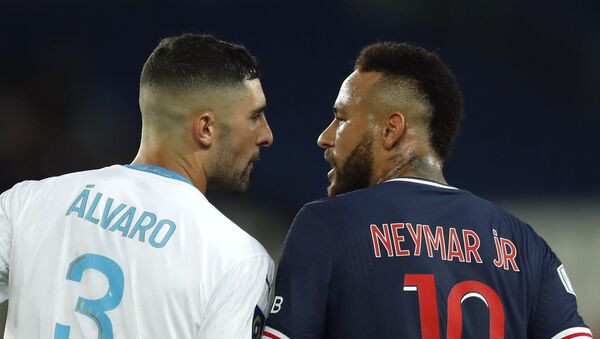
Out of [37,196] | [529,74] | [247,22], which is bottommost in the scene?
[37,196]

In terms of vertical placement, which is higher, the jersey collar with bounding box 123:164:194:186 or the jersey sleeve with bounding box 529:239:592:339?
the jersey collar with bounding box 123:164:194:186

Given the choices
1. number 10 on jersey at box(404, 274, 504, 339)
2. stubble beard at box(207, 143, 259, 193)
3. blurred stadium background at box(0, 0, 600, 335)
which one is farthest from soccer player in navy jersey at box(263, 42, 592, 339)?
blurred stadium background at box(0, 0, 600, 335)

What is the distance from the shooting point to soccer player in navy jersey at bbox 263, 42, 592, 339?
2.38 metres

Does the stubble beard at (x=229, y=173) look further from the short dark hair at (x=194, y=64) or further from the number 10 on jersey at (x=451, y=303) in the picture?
the number 10 on jersey at (x=451, y=303)

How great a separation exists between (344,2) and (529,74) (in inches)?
70.9

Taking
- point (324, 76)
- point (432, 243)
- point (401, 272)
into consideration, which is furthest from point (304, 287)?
point (324, 76)

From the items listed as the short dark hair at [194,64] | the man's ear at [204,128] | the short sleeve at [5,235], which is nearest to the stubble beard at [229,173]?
the man's ear at [204,128]

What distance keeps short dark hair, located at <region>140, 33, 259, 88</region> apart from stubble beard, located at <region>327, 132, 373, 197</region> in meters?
0.42

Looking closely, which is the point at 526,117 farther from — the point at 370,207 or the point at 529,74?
the point at 370,207

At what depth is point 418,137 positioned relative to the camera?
267cm

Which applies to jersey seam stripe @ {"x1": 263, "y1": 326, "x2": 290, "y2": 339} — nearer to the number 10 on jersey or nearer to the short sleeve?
the number 10 on jersey

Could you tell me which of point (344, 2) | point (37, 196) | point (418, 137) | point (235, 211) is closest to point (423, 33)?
point (344, 2)

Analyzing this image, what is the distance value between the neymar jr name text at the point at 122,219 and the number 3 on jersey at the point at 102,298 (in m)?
0.09

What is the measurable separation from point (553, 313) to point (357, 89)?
891mm
